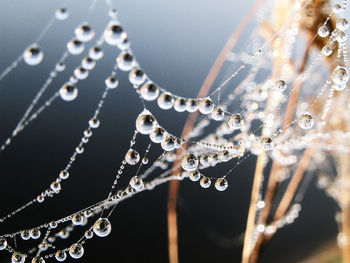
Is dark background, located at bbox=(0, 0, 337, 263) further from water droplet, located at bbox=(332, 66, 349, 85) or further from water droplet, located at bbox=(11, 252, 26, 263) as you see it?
water droplet, located at bbox=(332, 66, 349, 85)

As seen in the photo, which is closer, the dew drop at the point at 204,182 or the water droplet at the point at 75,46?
the water droplet at the point at 75,46

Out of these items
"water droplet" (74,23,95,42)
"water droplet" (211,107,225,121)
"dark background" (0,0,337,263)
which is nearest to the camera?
"water droplet" (74,23,95,42)

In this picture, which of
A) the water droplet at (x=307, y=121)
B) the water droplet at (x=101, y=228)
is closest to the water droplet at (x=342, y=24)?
the water droplet at (x=307, y=121)

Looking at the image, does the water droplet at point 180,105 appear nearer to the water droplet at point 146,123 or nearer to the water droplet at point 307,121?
the water droplet at point 146,123

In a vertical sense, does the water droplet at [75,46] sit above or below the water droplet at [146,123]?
above

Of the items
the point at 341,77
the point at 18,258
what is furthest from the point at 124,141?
the point at 341,77

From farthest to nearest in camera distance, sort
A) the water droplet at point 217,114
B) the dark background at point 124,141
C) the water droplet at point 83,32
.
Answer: the dark background at point 124,141 → the water droplet at point 217,114 → the water droplet at point 83,32

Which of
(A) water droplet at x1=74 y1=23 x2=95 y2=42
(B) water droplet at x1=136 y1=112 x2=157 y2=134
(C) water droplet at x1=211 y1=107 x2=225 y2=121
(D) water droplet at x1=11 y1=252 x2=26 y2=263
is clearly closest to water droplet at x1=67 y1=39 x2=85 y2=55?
(A) water droplet at x1=74 y1=23 x2=95 y2=42

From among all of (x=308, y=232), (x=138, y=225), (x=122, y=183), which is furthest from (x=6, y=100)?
(x=308, y=232)
